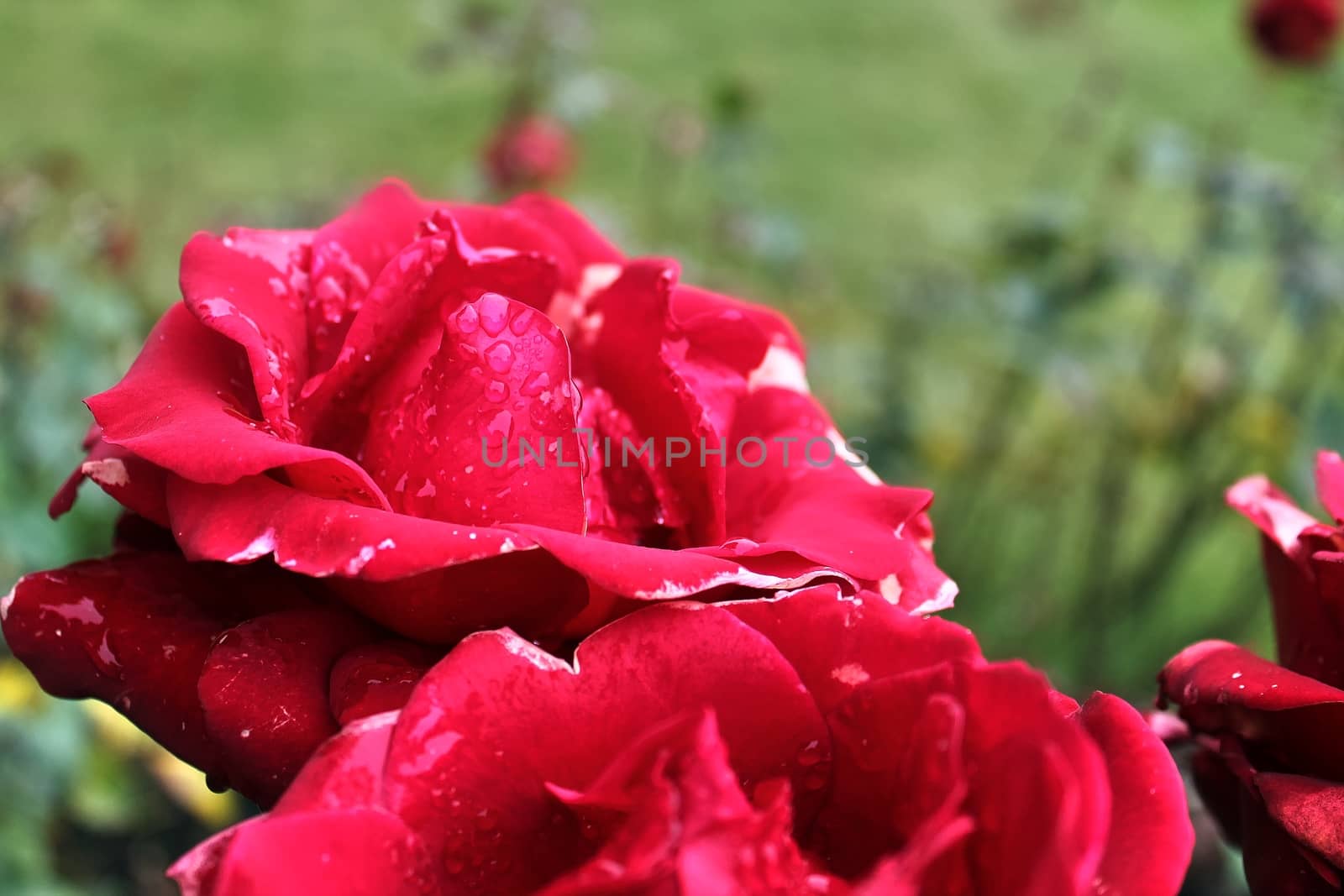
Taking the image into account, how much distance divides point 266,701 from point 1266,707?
31 cm

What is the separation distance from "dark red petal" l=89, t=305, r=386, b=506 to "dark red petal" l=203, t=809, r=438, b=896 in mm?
95

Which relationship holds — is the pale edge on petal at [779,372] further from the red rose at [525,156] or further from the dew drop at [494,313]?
the red rose at [525,156]

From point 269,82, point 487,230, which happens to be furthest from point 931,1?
point 487,230

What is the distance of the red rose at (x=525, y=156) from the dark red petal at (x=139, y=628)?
4.42 ft

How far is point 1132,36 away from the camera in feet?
14.6

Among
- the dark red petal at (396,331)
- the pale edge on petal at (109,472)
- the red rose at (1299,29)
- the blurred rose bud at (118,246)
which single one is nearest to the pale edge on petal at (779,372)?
the dark red petal at (396,331)

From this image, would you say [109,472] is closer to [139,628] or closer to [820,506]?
[139,628]

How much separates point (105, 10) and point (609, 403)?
3943 millimetres

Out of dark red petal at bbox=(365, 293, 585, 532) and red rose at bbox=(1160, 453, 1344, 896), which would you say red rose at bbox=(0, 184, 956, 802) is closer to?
dark red petal at bbox=(365, 293, 585, 532)

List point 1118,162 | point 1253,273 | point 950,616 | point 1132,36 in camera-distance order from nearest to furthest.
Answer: point 1118,162 → point 950,616 → point 1253,273 → point 1132,36

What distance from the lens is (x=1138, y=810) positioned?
12.4 inches

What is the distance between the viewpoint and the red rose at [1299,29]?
176 centimetres

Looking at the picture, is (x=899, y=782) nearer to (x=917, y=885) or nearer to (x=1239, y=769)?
(x=917, y=885)

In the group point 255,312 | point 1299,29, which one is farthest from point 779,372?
point 1299,29
